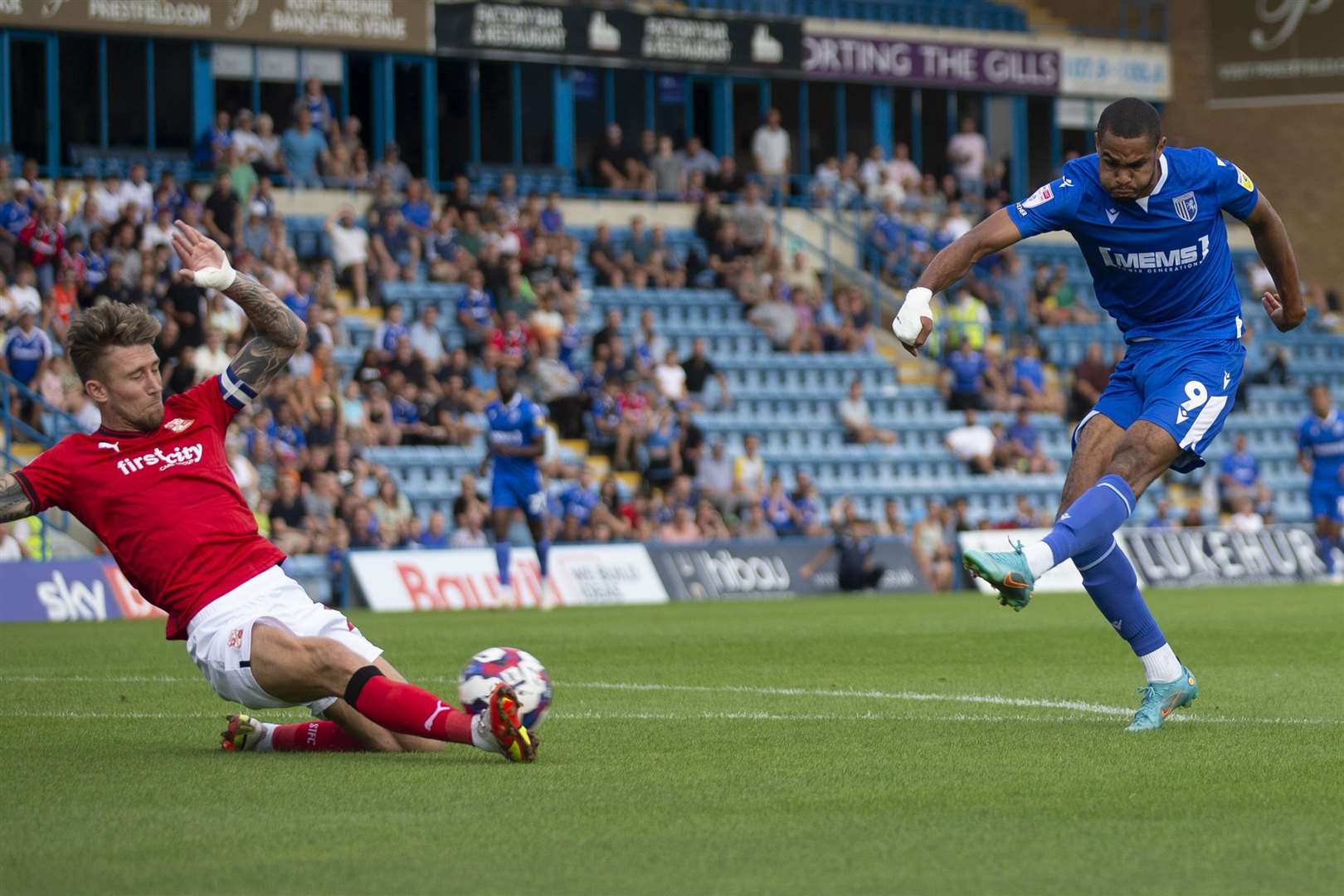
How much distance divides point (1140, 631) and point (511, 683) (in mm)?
2744

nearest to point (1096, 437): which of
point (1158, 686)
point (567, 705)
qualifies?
point (1158, 686)

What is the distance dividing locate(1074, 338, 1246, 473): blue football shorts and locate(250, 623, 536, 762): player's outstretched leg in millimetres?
2703

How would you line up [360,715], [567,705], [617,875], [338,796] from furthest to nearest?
[567,705]
[360,715]
[338,796]
[617,875]

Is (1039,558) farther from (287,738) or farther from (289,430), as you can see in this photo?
(289,430)

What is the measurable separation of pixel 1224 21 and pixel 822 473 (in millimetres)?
10121

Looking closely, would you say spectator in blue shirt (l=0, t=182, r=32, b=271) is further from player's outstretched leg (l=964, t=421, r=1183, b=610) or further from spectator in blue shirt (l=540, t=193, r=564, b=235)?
player's outstretched leg (l=964, t=421, r=1183, b=610)

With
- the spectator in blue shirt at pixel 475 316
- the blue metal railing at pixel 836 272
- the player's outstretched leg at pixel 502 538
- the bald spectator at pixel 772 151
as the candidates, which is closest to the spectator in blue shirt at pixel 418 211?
the spectator in blue shirt at pixel 475 316

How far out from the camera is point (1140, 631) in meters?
8.64

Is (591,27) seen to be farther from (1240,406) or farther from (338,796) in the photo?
(338,796)

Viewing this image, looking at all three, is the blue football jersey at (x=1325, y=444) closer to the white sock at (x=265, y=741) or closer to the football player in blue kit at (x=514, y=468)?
the football player in blue kit at (x=514, y=468)

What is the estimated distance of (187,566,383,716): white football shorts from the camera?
7469 mm

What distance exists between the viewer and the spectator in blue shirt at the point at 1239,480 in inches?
1157

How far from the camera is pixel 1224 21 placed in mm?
31906

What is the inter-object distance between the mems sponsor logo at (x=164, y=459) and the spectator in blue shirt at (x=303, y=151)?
2063 centimetres
